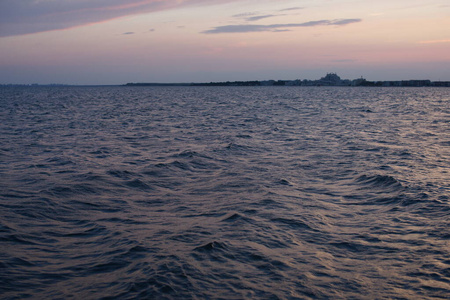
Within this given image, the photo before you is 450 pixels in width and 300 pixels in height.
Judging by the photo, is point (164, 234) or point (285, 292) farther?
point (164, 234)

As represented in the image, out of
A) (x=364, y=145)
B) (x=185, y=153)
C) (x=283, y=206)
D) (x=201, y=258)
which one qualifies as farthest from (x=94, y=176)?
(x=364, y=145)

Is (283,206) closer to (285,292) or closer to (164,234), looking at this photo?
(164,234)

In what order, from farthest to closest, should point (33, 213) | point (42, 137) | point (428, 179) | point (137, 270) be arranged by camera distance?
point (42, 137) → point (428, 179) → point (33, 213) → point (137, 270)

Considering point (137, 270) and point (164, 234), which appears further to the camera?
point (164, 234)

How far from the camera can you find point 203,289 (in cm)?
712

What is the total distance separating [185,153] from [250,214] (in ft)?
35.2

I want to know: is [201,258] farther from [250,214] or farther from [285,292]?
[250,214]

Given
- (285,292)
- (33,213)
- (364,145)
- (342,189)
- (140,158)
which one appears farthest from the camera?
(364,145)

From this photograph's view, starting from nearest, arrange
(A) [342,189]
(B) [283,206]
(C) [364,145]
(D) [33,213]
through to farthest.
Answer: (D) [33,213]
(B) [283,206]
(A) [342,189]
(C) [364,145]

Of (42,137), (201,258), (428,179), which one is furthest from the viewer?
(42,137)

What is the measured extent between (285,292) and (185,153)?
15.1 meters

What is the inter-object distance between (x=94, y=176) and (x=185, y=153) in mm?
6616

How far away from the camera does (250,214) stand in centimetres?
1145

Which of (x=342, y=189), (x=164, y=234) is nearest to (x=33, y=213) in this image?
(x=164, y=234)
